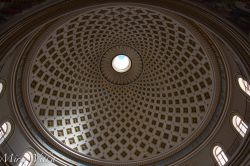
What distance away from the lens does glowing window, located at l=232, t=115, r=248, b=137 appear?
18.2 meters

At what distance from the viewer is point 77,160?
80.7ft

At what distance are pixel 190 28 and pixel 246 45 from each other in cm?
930

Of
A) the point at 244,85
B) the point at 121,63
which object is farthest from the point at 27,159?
the point at 244,85

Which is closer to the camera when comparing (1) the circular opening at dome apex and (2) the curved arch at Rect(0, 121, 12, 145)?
(2) the curved arch at Rect(0, 121, 12, 145)

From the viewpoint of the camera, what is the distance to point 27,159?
20.7m

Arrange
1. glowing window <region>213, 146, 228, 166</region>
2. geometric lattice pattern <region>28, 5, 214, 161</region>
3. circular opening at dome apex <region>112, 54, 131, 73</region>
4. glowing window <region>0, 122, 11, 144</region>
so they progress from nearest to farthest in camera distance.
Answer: glowing window <region>0, 122, 11, 144</region> < glowing window <region>213, 146, 228, 166</region> < geometric lattice pattern <region>28, 5, 214, 161</region> < circular opening at dome apex <region>112, 54, 131, 73</region>

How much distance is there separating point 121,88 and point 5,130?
48.1ft

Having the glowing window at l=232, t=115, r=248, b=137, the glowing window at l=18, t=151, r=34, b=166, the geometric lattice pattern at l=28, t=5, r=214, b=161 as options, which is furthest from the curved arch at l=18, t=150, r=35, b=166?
the glowing window at l=232, t=115, r=248, b=137

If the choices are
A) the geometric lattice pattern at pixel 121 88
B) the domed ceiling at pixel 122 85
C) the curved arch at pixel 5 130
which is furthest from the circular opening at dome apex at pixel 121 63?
the curved arch at pixel 5 130

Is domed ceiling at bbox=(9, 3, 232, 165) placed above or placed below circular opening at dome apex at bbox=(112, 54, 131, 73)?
below

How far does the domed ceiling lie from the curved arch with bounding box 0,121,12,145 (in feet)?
9.36

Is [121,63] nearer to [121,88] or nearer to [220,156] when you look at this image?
[121,88]

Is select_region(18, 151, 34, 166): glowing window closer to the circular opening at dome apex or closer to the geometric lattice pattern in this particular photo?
the geometric lattice pattern

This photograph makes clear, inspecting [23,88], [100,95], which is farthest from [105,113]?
[23,88]
